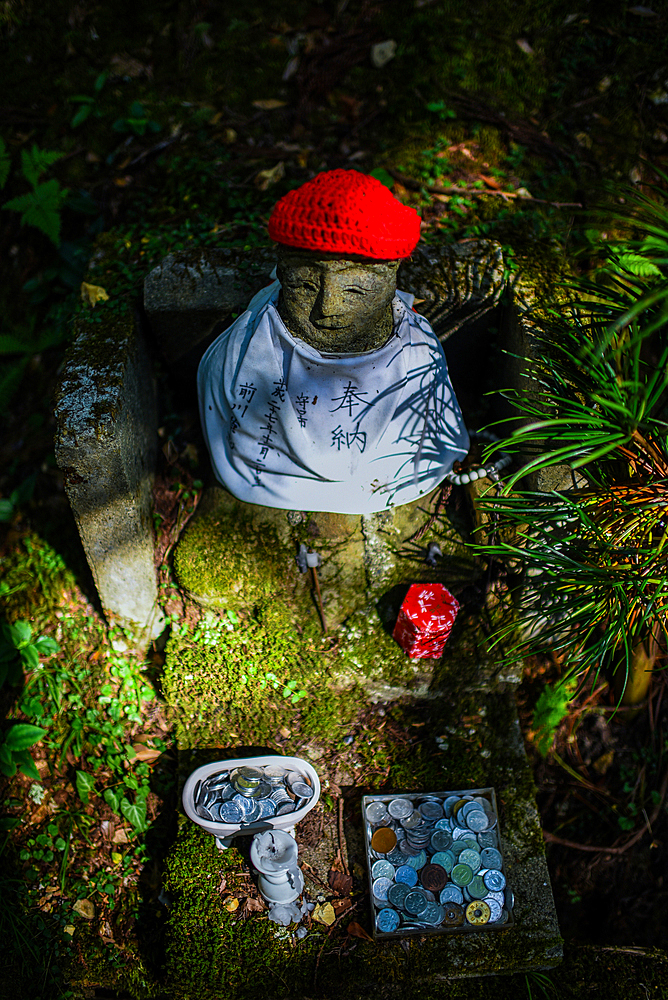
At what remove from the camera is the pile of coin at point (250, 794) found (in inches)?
105

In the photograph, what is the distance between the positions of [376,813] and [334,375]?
71.6 inches

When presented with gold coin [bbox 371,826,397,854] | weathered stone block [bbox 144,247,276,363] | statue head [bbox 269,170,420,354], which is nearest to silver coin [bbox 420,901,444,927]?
gold coin [bbox 371,826,397,854]

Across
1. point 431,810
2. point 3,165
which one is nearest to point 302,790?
point 431,810

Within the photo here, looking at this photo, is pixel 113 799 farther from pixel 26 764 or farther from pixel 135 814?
pixel 26 764

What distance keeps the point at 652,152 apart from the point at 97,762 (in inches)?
180

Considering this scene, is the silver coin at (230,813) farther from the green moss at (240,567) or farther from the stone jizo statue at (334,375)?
the stone jizo statue at (334,375)

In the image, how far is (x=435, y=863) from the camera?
273 centimetres

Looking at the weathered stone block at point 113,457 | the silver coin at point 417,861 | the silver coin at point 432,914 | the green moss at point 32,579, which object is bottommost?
the silver coin at point 432,914

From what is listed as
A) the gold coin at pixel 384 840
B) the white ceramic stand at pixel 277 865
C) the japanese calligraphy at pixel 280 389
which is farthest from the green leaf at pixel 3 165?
the gold coin at pixel 384 840

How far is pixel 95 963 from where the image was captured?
8.91 ft

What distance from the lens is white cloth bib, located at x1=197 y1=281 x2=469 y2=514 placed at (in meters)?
2.61

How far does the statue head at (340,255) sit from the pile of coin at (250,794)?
67.8 inches

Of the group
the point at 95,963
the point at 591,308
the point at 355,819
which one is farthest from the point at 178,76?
the point at 95,963

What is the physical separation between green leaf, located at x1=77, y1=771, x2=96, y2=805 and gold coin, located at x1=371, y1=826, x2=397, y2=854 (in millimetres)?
1280
